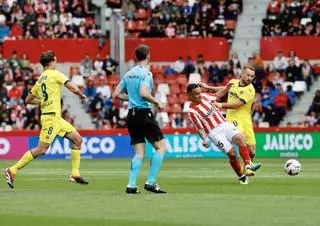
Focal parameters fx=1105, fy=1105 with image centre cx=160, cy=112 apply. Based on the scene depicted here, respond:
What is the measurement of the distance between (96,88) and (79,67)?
2040 mm

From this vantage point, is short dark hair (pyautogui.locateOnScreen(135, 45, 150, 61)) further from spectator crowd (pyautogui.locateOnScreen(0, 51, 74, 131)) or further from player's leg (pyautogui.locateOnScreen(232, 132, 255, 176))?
spectator crowd (pyautogui.locateOnScreen(0, 51, 74, 131))

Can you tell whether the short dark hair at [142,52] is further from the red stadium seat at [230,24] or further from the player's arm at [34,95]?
the red stadium seat at [230,24]

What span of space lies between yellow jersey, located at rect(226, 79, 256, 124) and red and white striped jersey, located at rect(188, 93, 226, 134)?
1.12 m

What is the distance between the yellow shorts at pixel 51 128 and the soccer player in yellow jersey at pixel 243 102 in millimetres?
3274

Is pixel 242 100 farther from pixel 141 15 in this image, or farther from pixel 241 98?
pixel 141 15


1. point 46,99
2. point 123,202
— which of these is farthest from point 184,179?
point 123,202

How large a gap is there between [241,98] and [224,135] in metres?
1.33

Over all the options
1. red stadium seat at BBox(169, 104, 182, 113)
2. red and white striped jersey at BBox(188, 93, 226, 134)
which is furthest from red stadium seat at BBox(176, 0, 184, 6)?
red and white striped jersey at BBox(188, 93, 226, 134)

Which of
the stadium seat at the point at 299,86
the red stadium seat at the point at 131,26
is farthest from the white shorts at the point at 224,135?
the red stadium seat at the point at 131,26

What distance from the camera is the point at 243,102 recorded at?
860 inches

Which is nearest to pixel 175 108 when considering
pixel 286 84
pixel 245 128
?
pixel 286 84

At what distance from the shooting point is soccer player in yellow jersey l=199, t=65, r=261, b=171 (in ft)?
71.2

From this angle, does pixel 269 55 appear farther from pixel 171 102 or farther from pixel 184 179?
pixel 184 179

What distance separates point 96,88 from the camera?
41.5 metres
